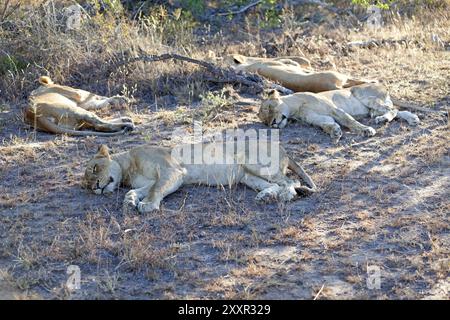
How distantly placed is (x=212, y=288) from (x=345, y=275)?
814 millimetres

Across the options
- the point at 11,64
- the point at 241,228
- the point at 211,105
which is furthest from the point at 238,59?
the point at 241,228

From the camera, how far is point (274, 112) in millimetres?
7484

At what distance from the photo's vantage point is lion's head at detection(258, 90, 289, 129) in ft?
24.6

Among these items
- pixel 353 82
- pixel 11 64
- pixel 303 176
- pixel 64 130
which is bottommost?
pixel 64 130

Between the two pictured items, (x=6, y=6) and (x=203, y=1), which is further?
(x=203, y=1)

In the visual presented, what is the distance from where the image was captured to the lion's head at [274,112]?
7.49 metres

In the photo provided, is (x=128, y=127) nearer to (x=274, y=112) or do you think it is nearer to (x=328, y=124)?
Result: (x=274, y=112)

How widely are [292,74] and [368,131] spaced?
1.72 m

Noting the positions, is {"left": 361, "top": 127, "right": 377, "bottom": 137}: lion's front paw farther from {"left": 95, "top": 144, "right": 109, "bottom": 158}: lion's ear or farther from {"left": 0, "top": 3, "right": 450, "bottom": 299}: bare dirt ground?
{"left": 95, "top": 144, "right": 109, "bottom": 158}: lion's ear

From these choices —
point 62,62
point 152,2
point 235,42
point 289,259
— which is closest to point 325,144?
point 289,259

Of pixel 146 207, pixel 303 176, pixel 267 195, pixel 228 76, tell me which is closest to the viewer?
pixel 146 207
